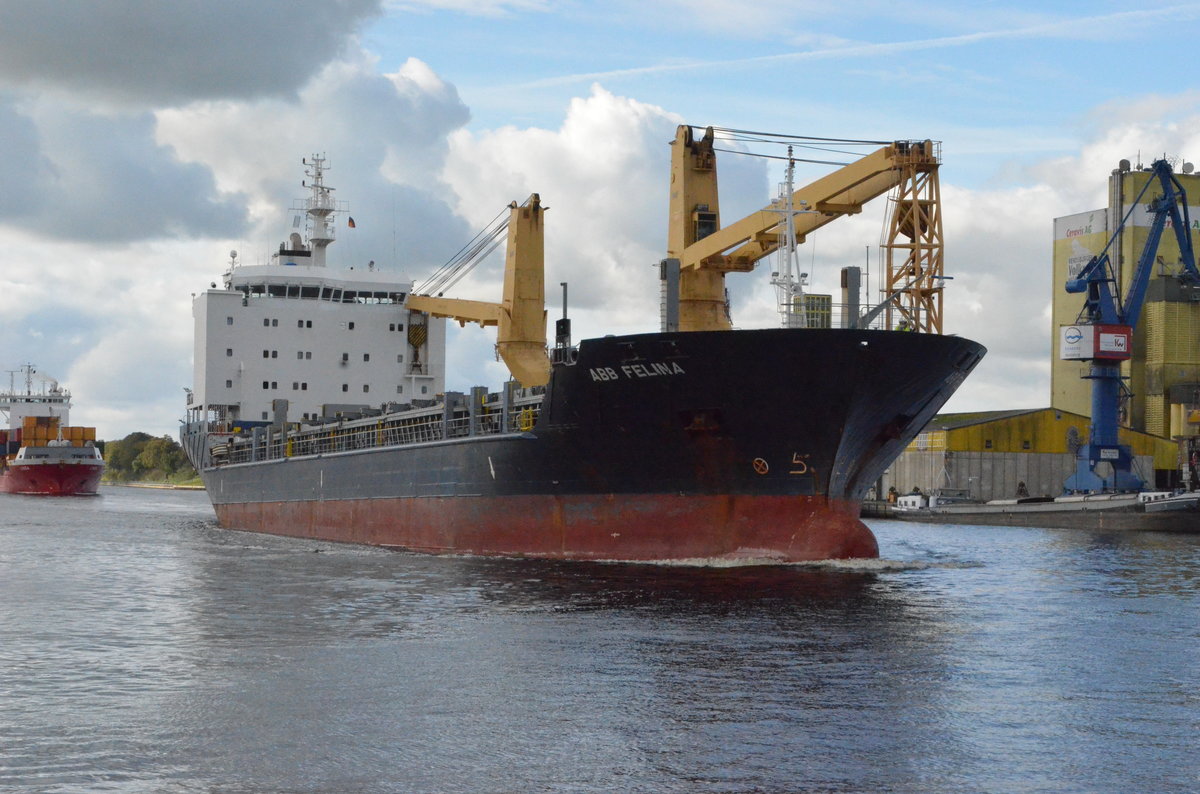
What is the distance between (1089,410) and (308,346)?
53.0m

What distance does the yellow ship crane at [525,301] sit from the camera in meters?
29.8

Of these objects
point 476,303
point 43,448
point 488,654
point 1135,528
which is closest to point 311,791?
point 488,654

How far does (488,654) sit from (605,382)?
Result: 8.46 m

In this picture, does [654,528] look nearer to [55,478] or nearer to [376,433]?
[376,433]

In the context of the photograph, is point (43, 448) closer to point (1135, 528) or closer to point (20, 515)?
point (20, 515)

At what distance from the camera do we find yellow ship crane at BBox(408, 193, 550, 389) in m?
29.8

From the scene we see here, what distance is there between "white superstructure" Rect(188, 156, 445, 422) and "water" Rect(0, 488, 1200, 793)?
17.1 meters

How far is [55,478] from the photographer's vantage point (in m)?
78.9

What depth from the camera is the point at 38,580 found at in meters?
21.2

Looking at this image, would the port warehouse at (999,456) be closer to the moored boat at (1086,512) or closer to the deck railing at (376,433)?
the moored boat at (1086,512)

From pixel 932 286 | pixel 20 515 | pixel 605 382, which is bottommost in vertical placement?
pixel 20 515

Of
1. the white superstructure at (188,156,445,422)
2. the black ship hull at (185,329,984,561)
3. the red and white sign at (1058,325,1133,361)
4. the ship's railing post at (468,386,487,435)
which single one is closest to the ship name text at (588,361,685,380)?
the black ship hull at (185,329,984,561)

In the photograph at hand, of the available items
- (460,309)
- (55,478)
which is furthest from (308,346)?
(55,478)

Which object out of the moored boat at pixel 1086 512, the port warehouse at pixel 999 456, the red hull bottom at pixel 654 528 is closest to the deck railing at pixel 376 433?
the red hull bottom at pixel 654 528
